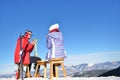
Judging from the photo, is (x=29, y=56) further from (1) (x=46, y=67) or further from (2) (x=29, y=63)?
(1) (x=46, y=67)

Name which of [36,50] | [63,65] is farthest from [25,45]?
Answer: [63,65]

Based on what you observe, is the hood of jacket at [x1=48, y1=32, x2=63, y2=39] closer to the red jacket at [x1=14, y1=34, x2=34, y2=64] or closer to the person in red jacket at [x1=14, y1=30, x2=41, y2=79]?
the person in red jacket at [x1=14, y1=30, x2=41, y2=79]

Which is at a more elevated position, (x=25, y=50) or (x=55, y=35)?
(x=55, y=35)

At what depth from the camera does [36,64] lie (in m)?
18.6

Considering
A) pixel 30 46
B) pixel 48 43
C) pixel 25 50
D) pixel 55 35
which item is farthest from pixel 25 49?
pixel 55 35

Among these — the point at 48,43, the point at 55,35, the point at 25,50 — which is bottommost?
the point at 25,50

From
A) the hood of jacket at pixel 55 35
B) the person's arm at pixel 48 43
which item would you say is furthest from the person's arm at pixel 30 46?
the hood of jacket at pixel 55 35

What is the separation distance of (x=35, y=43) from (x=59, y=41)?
209 cm

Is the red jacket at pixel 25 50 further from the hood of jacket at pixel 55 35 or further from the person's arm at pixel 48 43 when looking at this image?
the hood of jacket at pixel 55 35

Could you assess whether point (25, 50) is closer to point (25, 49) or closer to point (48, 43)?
point (25, 49)

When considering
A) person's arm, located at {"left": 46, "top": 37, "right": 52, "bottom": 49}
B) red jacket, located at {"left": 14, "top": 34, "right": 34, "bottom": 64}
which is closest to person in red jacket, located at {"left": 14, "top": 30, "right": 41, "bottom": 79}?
red jacket, located at {"left": 14, "top": 34, "right": 34, "bottom": 64}

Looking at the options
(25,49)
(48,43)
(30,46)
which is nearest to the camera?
(48,43)

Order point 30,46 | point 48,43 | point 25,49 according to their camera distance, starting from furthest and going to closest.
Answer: point 30,46 < point 25,49 < point 48,43

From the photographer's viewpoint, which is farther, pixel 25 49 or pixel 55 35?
Answer: pixel 25 49
